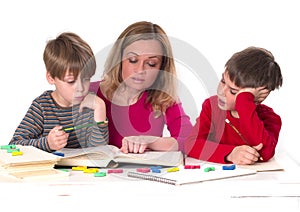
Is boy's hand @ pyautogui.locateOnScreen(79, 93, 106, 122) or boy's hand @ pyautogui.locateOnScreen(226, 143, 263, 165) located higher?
boy's hand @ pyautogui.locateOnScreen(79, 93, 106, 122)

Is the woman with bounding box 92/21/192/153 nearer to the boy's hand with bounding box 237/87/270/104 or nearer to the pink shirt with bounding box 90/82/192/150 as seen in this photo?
the pink shirt with bounding box 90/82/192/150

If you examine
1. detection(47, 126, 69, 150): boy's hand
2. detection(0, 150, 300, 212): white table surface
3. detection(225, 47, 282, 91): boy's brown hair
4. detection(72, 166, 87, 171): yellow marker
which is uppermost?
detection(225, 47, 282, 91): boy's brown hair

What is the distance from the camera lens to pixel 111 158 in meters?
1.63

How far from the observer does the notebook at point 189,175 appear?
1.45m

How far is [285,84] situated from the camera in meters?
2.39

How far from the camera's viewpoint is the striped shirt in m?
1.80

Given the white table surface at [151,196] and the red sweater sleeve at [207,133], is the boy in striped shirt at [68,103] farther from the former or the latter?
the white table surface at [151,196]

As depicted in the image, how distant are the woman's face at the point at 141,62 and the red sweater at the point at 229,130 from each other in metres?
Result: 0.19

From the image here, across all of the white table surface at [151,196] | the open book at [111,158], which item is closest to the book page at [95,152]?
the open book at [111,158]

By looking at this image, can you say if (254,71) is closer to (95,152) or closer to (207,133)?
(207,133)

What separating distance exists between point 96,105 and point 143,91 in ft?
0.72

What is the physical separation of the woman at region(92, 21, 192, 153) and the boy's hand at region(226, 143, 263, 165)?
199 mm

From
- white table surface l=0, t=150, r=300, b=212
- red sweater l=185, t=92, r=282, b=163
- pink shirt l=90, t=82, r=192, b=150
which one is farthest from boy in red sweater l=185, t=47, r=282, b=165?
white table surface l=0, t=150, r=300, b=212

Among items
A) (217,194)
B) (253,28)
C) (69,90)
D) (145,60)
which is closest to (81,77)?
(69,90)
